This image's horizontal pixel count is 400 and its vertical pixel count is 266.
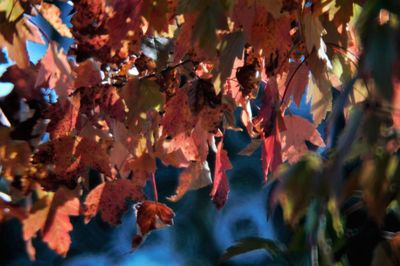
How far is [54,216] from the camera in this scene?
2.17m

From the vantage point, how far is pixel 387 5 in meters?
0.98

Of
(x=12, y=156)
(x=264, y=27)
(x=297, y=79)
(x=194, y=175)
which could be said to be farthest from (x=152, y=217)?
(x=264, y=27)

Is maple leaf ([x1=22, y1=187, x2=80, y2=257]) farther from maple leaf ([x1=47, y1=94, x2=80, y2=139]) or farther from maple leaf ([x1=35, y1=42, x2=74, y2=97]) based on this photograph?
maple leaf ([x1=35, y1=42, x2=74, y2=97])

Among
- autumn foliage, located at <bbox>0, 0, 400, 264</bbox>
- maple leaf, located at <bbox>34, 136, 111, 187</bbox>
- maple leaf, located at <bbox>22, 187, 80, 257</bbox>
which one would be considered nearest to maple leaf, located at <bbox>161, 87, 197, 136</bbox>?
autumn foliage, located at <bbox>0, 0, 400, 264</bbox>

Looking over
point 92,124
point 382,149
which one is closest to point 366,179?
point 382,149

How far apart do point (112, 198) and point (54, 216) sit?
194 millimetres

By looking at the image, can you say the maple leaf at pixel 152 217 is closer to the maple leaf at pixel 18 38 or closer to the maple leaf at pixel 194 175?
the maple leaf at pixel 194 175

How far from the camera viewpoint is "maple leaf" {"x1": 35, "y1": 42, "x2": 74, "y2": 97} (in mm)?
2125

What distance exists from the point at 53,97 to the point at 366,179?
4.96 ft

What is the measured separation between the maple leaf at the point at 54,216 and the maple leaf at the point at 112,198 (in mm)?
94

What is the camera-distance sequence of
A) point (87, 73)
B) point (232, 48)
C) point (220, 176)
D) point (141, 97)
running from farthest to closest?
point (220, 176) < point (87, 73) < point (141, 97) < point (232, 48)

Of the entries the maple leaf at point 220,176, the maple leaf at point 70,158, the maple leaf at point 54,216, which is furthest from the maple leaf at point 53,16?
the maple leaf at point 220,176

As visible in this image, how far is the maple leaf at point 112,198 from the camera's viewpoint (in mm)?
2266

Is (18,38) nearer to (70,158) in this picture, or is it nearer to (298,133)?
(70,158)
